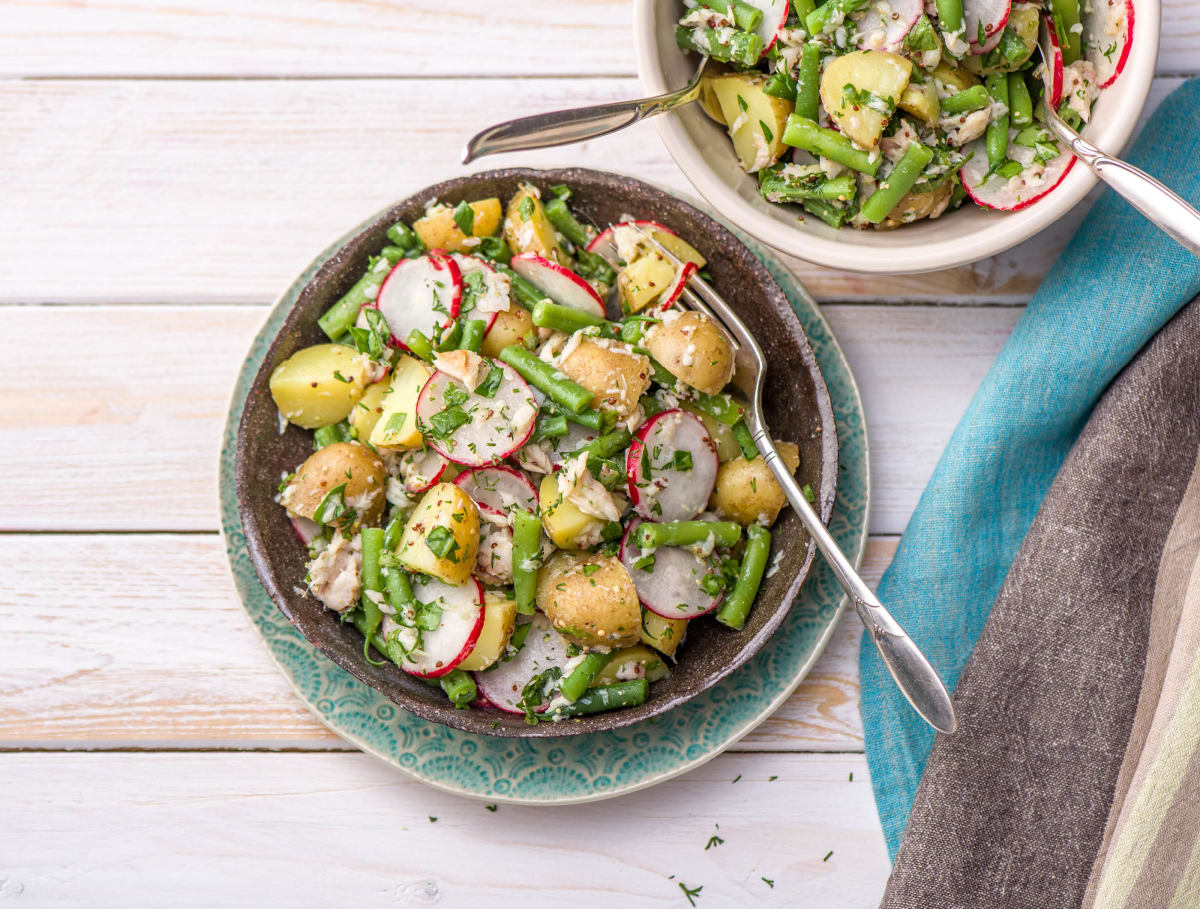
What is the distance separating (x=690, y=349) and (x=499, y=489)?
Answer: 1.45ft

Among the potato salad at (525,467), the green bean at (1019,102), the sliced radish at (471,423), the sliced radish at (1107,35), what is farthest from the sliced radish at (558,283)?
the sliced radish at (1107,35)

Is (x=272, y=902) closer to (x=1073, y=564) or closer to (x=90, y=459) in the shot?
(x=90, y=459)

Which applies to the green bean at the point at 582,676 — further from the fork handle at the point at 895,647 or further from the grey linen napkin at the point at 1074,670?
the grey linen napkin at the point at 1074,670

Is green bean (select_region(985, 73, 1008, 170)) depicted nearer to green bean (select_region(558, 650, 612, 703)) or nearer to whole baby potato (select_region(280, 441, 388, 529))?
green bean (select_region(558, 650, 612, 703))

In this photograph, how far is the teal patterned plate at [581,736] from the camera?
6.25 ft

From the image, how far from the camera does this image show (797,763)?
2.05 metres

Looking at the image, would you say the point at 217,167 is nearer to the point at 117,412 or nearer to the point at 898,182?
the point at 117,412

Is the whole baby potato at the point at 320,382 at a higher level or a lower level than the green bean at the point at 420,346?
lower

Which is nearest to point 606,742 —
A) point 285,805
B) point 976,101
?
point 285,805

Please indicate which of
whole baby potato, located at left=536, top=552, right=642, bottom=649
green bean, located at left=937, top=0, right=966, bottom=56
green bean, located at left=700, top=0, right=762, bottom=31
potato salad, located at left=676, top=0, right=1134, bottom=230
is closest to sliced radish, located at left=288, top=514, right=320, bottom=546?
whole baby potato, located at left=536, top=552, right=642, bottom=649

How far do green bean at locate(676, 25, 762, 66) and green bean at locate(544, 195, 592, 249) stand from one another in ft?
1.26

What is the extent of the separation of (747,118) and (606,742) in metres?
1.26

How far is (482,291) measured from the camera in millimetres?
1779

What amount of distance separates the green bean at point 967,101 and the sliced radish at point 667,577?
35.6 inches
